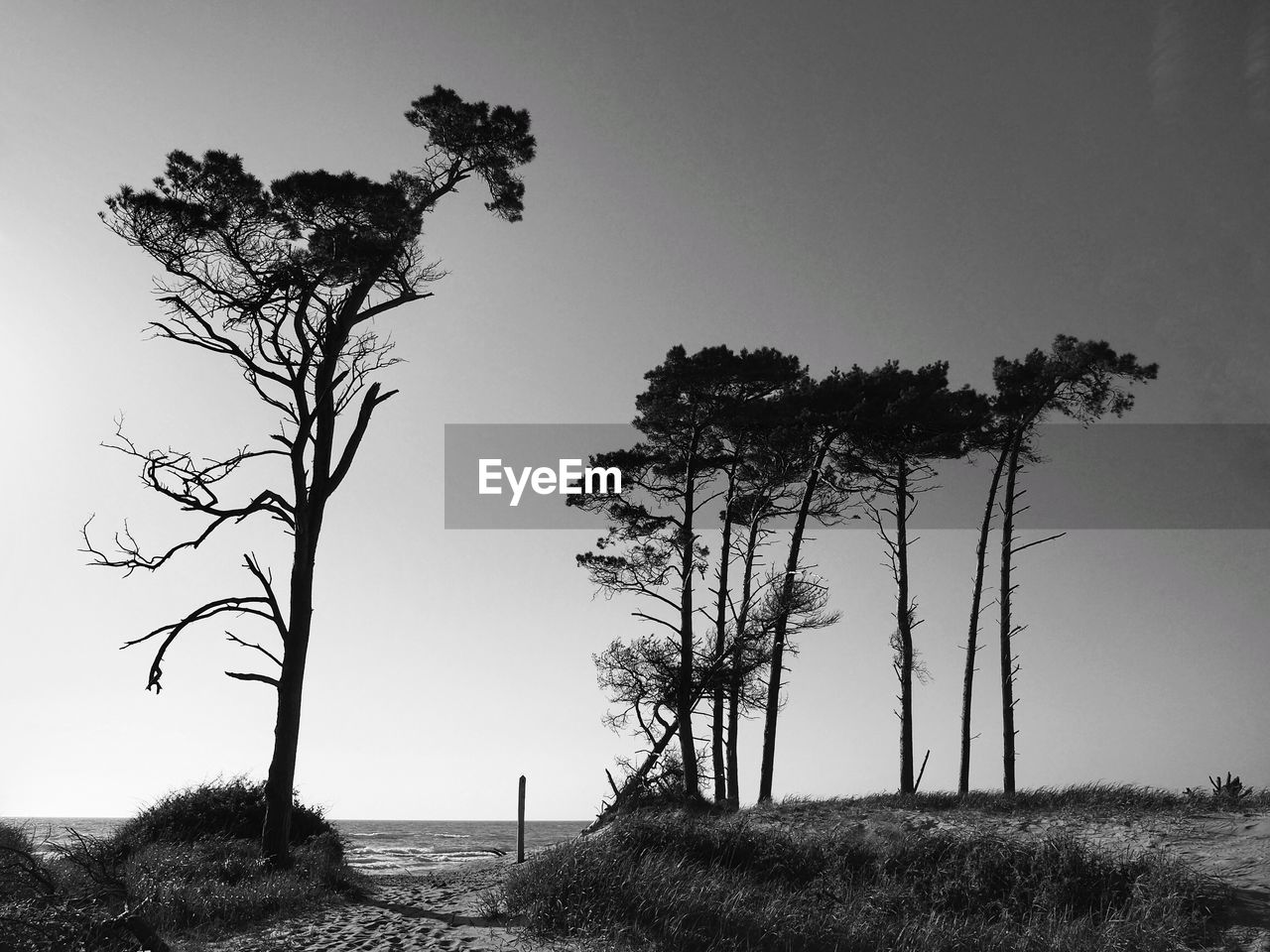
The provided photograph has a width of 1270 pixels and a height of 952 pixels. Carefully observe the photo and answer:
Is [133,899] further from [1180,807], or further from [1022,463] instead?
[1022,463]

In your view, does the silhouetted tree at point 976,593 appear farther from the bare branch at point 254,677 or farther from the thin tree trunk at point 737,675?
the bare branch at point 254,677

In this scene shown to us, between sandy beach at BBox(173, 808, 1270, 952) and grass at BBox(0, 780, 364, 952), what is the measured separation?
68cm

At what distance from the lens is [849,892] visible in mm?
11016

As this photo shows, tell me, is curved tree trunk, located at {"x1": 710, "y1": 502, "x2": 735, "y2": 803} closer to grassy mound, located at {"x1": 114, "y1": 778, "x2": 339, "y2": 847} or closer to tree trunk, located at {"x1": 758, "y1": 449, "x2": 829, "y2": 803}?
tree trunk, located at {"x1": 758, "y1": 449, "x2": 829, "y2": 803}

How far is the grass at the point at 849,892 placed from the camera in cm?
911

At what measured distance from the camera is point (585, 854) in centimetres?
1119

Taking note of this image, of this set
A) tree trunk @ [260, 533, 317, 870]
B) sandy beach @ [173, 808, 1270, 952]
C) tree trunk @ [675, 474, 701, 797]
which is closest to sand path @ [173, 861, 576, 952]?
sandy beach @ [173, 808, 1270, 952]

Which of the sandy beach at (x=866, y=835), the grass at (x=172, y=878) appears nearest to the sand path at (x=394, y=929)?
the sandy beach at (x=866, y=835)

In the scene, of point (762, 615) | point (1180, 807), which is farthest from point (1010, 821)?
point (762, 615)

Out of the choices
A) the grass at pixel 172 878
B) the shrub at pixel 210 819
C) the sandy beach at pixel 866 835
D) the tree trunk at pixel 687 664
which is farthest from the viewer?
the tree trunk at pixel 687 664

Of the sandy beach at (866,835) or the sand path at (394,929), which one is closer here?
the sand path at (394,929)

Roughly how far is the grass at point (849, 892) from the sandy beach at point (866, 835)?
0.45 meters

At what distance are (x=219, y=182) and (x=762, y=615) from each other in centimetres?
1742

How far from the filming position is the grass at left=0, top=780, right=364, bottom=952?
7.55 metres
